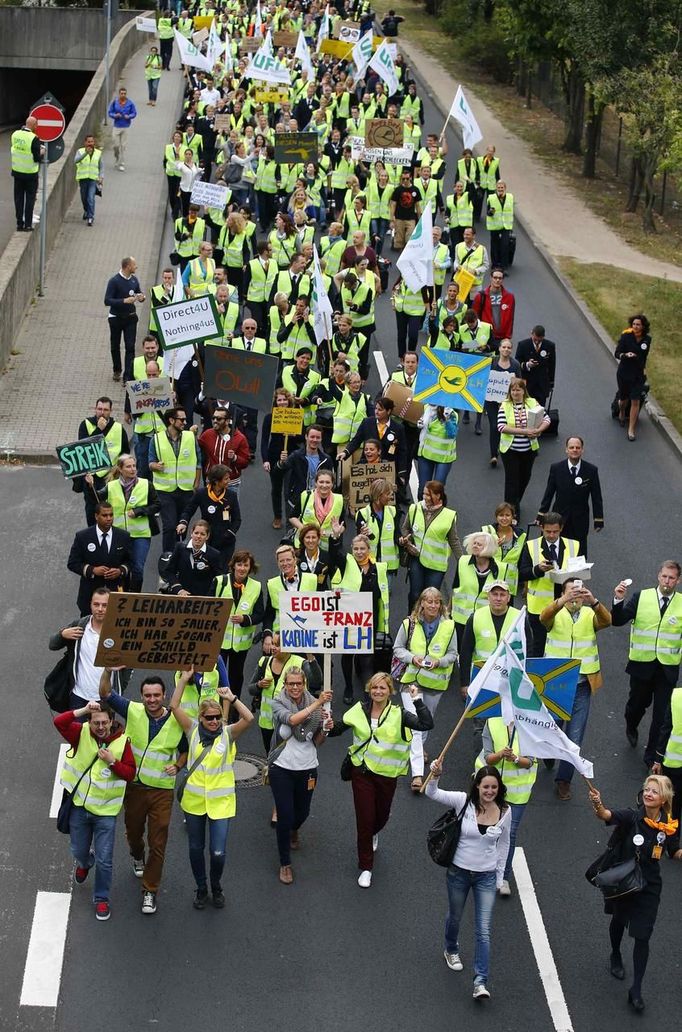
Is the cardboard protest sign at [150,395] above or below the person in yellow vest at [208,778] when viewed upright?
above

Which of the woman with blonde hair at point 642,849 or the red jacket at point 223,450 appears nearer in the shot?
the woman with blonde hair at point 642,849

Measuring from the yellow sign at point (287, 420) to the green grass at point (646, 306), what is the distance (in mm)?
7646

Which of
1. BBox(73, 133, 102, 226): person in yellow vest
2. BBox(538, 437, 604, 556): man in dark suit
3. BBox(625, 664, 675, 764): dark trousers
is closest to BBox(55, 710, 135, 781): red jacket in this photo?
BBox(625, 664, 675, 764): dark trousers

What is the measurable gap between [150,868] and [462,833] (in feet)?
7.40

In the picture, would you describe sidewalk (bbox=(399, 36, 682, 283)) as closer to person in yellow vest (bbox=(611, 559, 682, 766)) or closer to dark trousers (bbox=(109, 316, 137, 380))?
dark trousers (bbox=(109, 316, 137, 380))

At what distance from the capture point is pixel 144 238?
29.7 m

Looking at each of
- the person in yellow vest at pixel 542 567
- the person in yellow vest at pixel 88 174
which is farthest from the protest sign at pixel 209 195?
the person in yellow vest at pixel 542 567

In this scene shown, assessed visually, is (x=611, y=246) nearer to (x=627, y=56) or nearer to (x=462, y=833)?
(x=627, y=56)

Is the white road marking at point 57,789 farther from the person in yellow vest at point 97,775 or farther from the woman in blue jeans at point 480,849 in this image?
the woman in blue jeans at point 480,849

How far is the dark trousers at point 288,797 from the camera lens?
38.5 ft

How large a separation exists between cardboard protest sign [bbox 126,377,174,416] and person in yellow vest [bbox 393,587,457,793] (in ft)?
17.0

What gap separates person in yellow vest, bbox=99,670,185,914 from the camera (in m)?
11.4

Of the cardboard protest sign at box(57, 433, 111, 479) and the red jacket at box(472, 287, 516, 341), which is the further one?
the red jacket at box(472, 287, 516, 341)

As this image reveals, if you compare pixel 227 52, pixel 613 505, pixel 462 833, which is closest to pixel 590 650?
pixel 462 833
